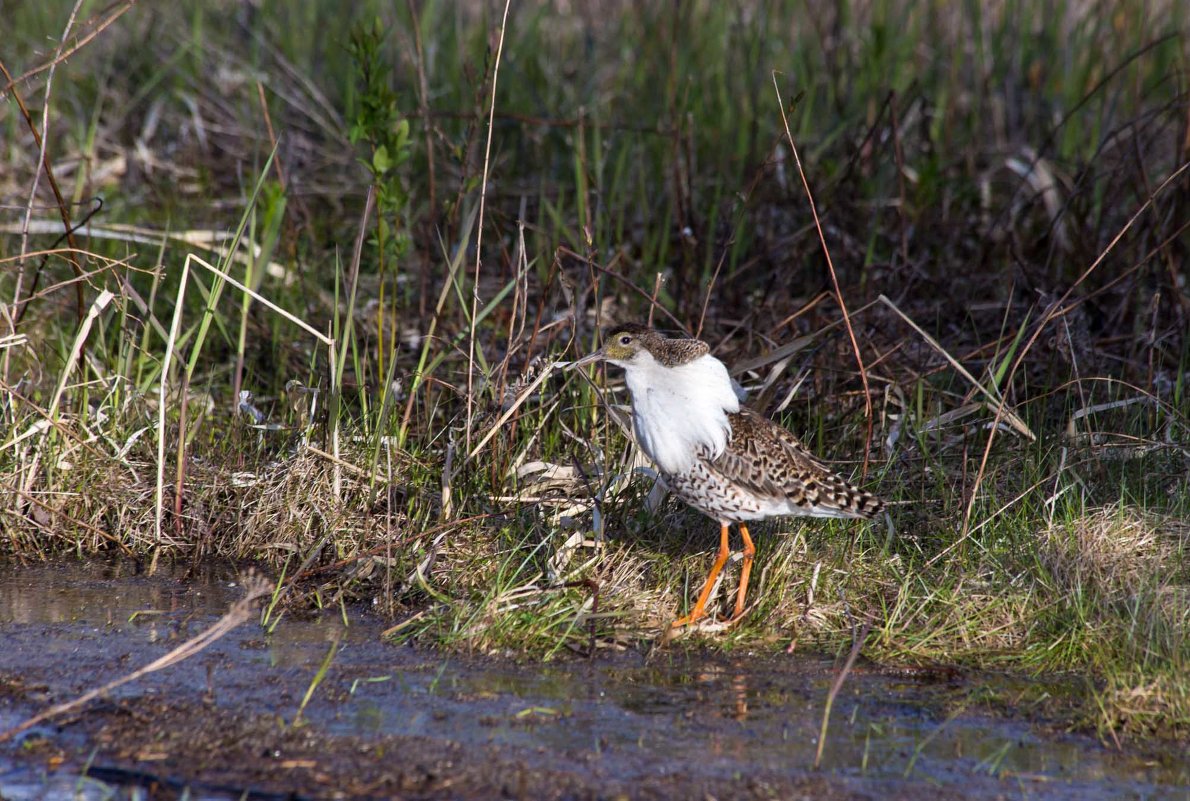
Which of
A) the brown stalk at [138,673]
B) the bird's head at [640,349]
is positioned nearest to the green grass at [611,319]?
the bird's head at [640,349]

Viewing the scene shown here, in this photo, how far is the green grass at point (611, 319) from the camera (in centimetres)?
491

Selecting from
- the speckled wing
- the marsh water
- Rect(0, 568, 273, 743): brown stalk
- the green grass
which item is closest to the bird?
the speckled wing

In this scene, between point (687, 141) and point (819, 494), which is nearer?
point (819, 494)

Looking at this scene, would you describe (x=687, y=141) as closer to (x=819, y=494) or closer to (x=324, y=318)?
(x=324, y=318)

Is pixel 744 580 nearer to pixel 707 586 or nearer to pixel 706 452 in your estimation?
pixel 707 586

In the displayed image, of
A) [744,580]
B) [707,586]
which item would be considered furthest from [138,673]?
[744,580]

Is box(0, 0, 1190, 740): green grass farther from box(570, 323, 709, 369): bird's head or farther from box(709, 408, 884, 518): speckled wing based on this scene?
box(570, 323, 709, 369): bird's head

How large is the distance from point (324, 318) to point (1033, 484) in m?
3.63

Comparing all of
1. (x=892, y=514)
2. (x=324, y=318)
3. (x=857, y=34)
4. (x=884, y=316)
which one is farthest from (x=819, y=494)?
(x=857, y=34)

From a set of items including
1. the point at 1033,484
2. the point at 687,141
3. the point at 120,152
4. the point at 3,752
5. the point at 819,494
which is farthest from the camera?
the point at 120,152

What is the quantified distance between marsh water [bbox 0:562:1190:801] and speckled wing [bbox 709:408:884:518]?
573 millimetres

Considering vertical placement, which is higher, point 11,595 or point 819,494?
point 819,494

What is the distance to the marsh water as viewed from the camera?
358 centimetres

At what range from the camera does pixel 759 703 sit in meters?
4.20
